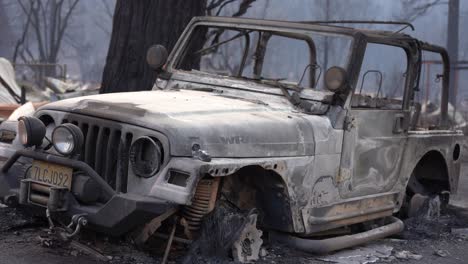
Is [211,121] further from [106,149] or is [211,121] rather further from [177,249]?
[177,249]

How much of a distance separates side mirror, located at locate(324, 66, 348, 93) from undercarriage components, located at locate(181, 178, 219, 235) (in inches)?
55.2

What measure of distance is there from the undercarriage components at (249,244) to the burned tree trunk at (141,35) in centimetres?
401

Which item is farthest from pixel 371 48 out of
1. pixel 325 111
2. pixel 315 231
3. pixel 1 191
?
pixel 1 191

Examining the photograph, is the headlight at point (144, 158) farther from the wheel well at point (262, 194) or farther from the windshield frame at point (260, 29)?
the windshield frame at point (260, 29)

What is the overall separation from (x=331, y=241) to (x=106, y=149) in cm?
190

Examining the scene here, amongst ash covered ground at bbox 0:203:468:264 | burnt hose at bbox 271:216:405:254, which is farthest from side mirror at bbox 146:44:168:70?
burnt hose at bbox 271:216:405:254

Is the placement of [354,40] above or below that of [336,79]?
above

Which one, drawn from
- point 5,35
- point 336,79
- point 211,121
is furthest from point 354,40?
point 5,35

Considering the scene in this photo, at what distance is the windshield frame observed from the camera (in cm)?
619

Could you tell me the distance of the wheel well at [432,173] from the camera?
7.63m

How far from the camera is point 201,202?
4953mm

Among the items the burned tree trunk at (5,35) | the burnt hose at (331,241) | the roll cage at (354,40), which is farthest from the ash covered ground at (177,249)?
the burned tree trunk at (5,35)

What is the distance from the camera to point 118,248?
5.43 m

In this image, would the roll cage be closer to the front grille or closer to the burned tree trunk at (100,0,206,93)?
the front grille
